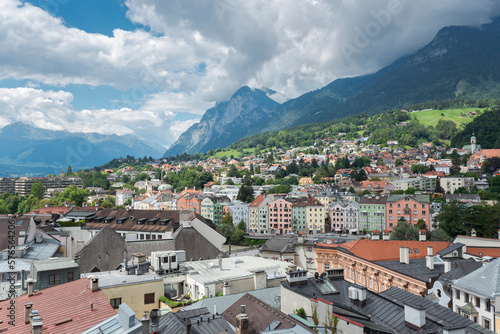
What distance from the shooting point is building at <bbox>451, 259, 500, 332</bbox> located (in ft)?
60.5

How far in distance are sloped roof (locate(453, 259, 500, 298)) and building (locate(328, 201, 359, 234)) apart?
65.6m

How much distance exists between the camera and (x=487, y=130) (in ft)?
495

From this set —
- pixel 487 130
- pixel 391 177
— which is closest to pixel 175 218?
pixel 391 177

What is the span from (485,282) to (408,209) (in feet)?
205

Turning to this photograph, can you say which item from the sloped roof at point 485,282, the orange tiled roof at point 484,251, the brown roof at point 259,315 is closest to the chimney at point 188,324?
the brown roof at point 259,315

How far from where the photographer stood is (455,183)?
4144 inches

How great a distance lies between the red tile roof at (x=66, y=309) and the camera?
1037 centimetres

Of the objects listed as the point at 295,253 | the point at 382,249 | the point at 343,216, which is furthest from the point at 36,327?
the point at 343,216

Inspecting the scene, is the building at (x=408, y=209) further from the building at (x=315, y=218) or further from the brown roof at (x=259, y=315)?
the brown roof at (x=259, y=315)

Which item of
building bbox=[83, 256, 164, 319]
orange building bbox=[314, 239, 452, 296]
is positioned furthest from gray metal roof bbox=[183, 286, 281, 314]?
orange building bbox=[314, 239, 452, 296]

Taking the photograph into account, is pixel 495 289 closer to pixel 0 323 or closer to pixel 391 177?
pixel 0 323

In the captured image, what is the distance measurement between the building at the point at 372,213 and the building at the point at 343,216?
1.20 metres

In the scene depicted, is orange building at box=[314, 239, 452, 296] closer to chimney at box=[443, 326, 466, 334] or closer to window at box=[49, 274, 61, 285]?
chimney at box=[443, 326, 466, 334]

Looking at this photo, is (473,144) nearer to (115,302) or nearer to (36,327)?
(115,302)
